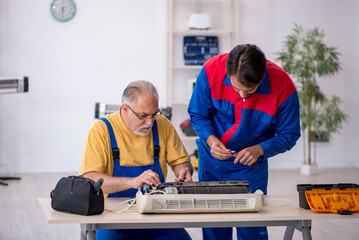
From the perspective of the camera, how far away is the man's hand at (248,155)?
8.25ft

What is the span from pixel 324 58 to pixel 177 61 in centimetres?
203

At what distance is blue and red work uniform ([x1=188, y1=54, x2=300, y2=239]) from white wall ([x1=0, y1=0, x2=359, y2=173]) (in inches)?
176

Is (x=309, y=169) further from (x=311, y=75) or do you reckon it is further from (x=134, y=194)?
(x=134, y=194)

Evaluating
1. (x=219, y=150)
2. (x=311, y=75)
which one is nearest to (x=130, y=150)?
(x=219, y=150)

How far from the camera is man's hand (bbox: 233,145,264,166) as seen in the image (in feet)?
8.25

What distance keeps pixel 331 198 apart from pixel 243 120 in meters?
0.65

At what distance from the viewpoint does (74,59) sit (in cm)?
702

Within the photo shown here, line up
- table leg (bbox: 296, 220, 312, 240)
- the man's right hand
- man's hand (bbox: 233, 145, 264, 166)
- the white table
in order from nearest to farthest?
the white table, table leg (bbox: 296, 220, 312, 240), the man's right hand, man's hand (bbox: 233, 145, 264, 166)

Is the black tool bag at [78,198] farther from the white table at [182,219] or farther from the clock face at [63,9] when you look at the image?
the clock face at [63,9]

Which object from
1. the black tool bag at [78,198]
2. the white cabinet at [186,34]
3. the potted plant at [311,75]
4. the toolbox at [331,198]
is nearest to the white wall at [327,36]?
the white cabinet at [186,34]

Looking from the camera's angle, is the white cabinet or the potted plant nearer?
the potted plant

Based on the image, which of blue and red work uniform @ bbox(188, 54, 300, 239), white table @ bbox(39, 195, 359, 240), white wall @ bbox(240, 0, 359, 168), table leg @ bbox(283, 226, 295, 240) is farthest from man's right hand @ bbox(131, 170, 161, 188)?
white wall @ bbox(240, 0, 359, 168)

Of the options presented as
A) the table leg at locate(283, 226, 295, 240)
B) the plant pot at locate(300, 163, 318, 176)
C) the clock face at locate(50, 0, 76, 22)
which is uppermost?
the clock face at locate(50, 0, 76, 22)

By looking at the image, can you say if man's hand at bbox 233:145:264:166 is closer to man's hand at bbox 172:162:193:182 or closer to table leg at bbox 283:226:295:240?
man's hand at bbox 172:162:193:182
